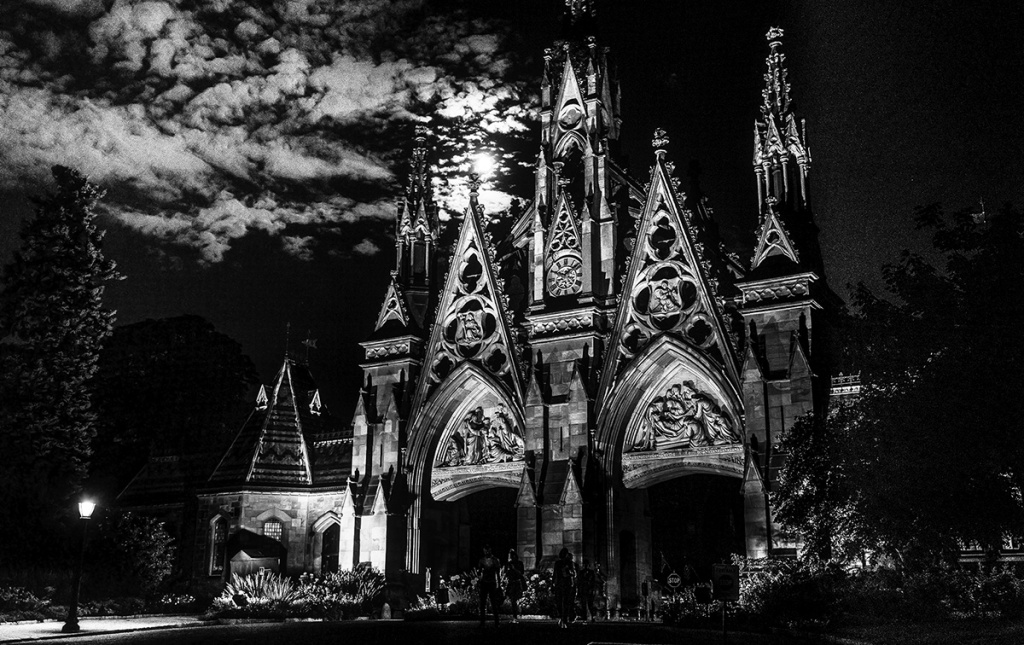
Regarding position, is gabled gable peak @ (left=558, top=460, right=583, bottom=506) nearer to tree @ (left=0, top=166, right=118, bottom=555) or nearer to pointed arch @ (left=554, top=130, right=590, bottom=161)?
pointed arch @ (left=554, top=130, right=590, bottom=161)

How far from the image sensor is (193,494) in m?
38.7

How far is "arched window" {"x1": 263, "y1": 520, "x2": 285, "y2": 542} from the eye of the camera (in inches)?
1410

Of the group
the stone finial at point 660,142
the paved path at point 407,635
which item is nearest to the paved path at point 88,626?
the paved path at point 407,635

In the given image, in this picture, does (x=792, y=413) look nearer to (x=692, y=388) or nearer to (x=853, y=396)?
(x=853, y=396)

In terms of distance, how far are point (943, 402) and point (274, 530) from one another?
24656mm

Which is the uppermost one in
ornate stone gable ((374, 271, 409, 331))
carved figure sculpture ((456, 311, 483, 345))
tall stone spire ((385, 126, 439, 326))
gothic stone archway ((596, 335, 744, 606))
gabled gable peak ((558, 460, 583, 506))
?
tall stone spire ((385, 126, 439, 326))

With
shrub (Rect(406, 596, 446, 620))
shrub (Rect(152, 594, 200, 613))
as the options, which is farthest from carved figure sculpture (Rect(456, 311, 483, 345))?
shrub (Rect(152, 594, 200, 613))

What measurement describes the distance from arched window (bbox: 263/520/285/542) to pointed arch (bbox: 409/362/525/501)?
5.51 m

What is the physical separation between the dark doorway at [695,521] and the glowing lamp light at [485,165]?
14.3 m

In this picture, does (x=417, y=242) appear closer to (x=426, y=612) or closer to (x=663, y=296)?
(x=663, y=296)

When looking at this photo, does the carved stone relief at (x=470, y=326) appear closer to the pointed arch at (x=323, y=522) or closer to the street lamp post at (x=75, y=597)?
the pointed arch at (x=323, y=522)

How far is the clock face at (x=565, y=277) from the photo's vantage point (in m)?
32.8

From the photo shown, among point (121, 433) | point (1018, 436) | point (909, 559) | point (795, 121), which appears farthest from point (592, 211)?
point (121, 433)

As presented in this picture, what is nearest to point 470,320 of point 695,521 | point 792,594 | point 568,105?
point 568,105
